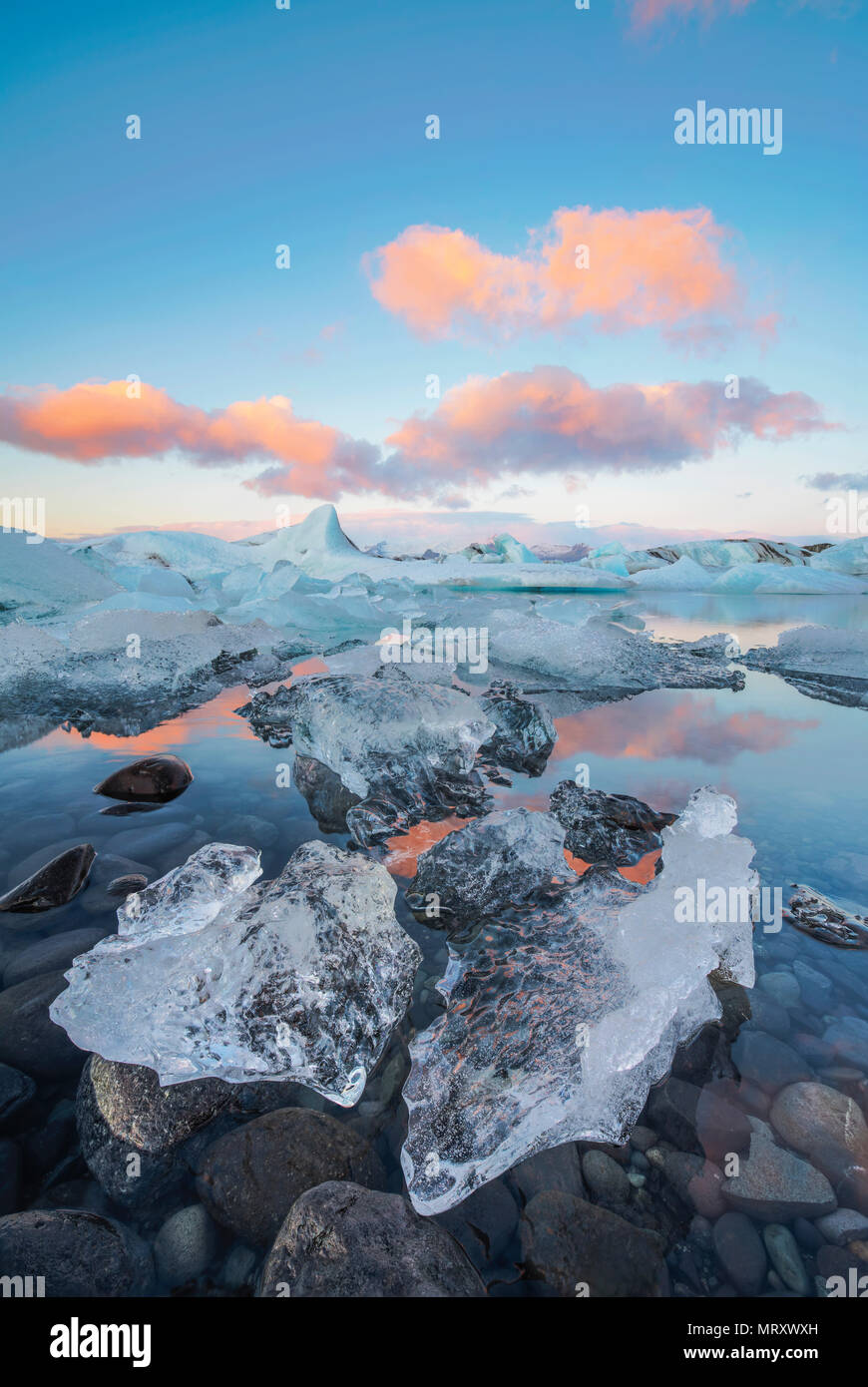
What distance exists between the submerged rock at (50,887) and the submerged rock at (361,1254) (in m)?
1.91

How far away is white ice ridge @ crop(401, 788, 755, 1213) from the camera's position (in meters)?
1.55

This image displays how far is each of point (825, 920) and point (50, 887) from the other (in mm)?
3703

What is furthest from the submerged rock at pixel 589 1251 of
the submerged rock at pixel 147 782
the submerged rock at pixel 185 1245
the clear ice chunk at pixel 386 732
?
the submerged rock at pixel 147 782

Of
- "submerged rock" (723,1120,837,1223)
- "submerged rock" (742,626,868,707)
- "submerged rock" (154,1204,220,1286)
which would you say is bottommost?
"submerged rock" (154,1204,220,1286)

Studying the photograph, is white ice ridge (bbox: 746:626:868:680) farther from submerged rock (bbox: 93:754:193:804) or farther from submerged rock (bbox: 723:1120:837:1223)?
→ submerged rock (bbox: 93:754:193:804)

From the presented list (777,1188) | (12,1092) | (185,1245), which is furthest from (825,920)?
(12,1092)

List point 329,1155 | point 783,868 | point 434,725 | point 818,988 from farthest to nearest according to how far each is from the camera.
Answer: point 434,725, point 783,868, point 818,988, point 329,1155

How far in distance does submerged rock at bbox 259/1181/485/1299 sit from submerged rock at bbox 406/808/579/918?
120 cm

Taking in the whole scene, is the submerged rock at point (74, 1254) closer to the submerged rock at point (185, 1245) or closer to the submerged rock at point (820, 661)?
the submerged rock at point (185, 1245)

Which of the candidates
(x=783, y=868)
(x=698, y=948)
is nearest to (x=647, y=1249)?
(x=698, y=948)

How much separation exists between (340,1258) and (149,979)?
3.19ft

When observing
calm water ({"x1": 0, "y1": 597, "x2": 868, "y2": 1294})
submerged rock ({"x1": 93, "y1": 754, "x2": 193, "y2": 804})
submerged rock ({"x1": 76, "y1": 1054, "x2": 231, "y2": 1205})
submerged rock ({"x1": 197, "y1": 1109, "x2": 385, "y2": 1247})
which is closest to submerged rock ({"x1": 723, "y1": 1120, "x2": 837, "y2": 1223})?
calm water ({"x1": 0, "y1": 597, "x2": 868, "y2": 1294})

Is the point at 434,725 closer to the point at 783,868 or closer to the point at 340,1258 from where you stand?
the point at 783,868

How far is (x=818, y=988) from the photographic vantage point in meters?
2.11
